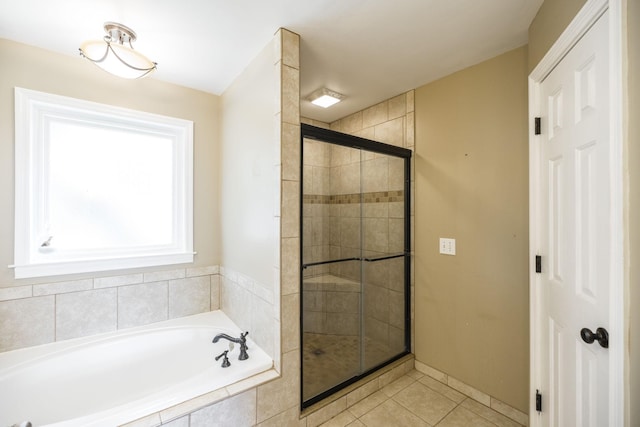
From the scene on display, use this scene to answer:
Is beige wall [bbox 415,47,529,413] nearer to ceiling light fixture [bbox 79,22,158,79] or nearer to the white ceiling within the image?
the white ceiling

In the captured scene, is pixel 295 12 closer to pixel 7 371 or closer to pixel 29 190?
pixel 29 190

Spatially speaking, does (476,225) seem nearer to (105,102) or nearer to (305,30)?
(305,30)

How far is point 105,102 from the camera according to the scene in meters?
1.99

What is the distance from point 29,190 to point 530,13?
3265 millimetres

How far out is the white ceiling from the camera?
141cm

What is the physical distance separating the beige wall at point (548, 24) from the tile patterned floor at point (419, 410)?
2.22 m

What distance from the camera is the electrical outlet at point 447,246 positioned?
208 cm

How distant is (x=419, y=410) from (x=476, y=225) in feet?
4.50

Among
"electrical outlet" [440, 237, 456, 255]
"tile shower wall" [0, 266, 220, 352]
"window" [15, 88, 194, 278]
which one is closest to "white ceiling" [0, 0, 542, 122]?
"window" [15, 88, 194, 278]

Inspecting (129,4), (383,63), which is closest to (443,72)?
(383,63)

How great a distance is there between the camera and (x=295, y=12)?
146cm

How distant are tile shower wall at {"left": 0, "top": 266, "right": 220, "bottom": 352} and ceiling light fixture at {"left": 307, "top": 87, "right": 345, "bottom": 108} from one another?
1.89 meters

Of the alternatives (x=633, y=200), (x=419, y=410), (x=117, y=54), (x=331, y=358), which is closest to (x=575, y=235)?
(x=633, y=200)

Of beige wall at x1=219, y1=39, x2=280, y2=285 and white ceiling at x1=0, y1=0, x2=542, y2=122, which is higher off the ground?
white ceiling at x1=0, y1=0, x2=542, y2=122
